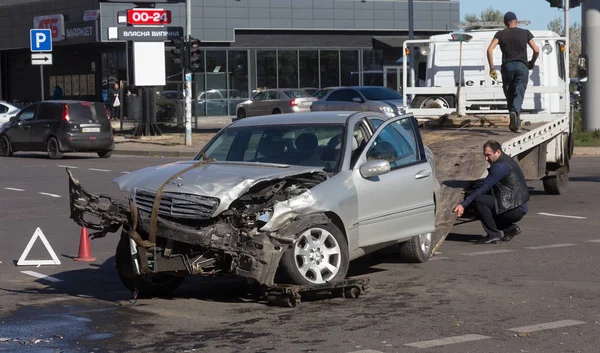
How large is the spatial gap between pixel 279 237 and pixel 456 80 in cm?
1291

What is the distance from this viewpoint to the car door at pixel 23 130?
30.6 metres

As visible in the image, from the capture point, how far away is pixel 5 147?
1241 inches

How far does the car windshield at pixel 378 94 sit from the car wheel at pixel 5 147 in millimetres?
12081

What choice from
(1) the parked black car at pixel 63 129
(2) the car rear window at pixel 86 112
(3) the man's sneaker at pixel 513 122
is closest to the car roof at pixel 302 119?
(3) the man's sneaker at pixel 513 122

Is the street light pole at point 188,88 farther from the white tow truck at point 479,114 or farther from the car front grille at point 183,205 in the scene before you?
the car front grille at point 183,205

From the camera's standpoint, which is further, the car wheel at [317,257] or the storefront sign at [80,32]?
the storefront sign at [80,32]

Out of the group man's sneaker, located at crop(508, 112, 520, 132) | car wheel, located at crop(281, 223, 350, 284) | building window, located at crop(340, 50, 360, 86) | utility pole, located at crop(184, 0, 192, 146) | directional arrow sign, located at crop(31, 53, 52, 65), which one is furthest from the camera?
building window, located at crop(340, 50, 360, 86)

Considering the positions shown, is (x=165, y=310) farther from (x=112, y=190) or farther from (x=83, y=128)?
(x=83, y=128)

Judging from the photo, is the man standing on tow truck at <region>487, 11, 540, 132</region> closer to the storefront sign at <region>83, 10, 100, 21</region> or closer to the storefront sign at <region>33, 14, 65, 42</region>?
the storefront sign at <region>83, 10, 100, 21</region>

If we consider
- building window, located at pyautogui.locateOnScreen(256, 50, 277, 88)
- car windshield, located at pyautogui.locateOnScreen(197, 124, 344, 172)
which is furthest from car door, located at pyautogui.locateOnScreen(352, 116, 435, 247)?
building window, located at pyautogui.locateOnScreen(256, 50, 277, 88)

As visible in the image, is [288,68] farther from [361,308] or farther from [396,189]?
[361,308]

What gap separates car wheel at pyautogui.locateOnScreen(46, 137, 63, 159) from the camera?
2967 centimetres

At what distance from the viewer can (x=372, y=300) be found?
9039mm

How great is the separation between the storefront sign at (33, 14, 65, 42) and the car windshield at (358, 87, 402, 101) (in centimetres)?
2264
